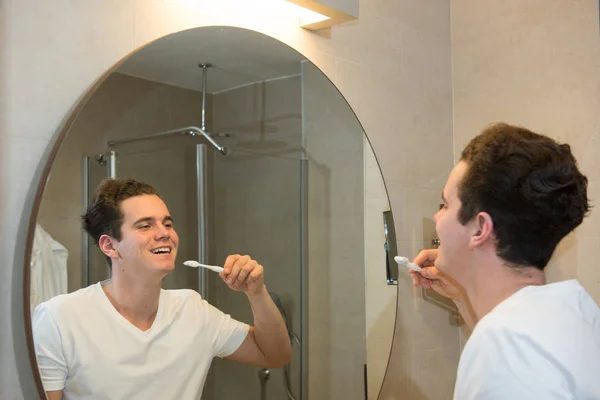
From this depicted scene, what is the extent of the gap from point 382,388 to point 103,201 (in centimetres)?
79

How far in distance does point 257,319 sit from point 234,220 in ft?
0.59

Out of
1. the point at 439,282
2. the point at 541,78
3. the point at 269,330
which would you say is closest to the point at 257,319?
the point at 269,330

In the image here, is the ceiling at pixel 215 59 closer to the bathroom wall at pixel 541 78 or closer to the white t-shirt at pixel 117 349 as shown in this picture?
the white t-shirt at pixel 117 349

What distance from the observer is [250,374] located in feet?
3.62

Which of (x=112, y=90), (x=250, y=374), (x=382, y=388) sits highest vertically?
(x=112, y=90)

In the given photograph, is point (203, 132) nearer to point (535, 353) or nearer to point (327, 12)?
point (327, 12)

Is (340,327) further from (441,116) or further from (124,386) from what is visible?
(441,116)

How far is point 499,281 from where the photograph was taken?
0.94 m

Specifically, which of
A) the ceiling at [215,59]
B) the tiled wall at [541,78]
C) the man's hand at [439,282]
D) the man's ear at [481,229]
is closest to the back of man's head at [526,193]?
the man's ear at [481,229]

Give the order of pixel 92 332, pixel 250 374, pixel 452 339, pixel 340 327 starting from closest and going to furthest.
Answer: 1. pixel 92 332
2. pixel 250 374
3. pixel 340 327
4. pixel 452 339

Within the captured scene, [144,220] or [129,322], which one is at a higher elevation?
[144,220]

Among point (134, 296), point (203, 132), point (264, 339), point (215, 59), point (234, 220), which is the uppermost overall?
point (215, 59)

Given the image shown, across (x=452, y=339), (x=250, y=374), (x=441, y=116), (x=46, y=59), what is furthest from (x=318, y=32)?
(x=452, y=339)

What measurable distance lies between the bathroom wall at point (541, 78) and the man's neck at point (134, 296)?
96cm
